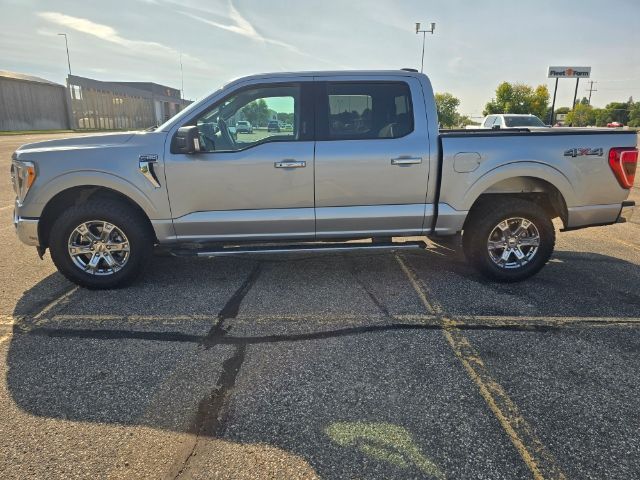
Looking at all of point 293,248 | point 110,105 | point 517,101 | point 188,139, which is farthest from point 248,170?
point 110,105

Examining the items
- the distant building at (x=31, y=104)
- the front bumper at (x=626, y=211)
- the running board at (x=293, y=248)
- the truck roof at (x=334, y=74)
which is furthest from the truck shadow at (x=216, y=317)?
the distant building at (x=31, y=104)

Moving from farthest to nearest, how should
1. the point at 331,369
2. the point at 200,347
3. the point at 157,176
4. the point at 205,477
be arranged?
the point at 157,176
the point at 200,347
the point at 331,369
the point at 205,477

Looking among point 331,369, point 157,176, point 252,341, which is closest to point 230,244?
point 157,176

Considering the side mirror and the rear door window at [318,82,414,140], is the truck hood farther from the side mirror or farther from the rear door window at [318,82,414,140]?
the rear door window at [318,82,414,140]

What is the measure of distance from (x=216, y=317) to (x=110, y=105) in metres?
72.7

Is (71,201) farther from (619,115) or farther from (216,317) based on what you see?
(619,115)

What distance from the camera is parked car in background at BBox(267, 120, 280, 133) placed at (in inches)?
170

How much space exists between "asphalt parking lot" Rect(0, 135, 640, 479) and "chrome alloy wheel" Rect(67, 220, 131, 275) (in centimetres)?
29

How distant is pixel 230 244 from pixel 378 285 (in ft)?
5.19

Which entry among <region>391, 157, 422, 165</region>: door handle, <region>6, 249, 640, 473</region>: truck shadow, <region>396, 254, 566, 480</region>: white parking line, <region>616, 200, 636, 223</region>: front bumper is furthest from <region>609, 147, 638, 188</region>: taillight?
<region>396, 254, 566, 480</region>: white parking line

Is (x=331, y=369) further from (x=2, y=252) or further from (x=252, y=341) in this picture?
(x=2, y=252)

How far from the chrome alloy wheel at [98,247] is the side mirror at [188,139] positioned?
1070 millimetres

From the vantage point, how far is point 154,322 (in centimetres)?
376

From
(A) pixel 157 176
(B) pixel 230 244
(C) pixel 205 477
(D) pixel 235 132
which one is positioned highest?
(D) pixel 235 132
